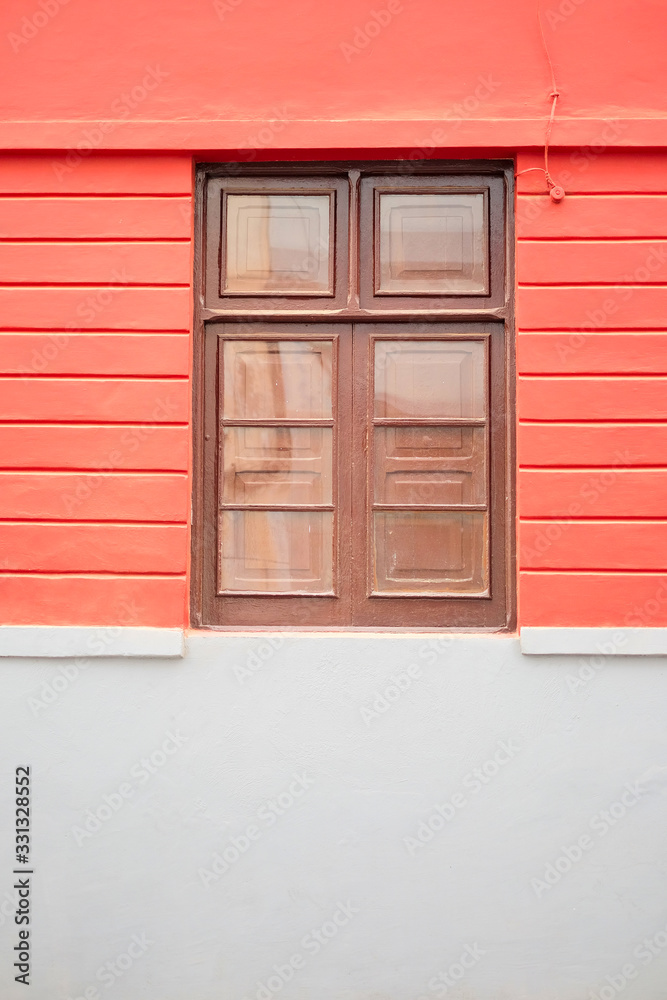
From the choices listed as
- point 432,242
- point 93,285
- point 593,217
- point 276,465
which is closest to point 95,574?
point 276,465

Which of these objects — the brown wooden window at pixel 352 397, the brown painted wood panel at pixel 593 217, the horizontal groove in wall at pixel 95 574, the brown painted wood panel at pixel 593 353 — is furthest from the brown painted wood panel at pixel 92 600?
the brown painted wood panel at pixel 593 217

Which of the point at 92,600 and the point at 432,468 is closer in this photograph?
the point at 92,600

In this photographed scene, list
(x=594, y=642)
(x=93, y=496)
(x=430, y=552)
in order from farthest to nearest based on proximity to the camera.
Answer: (x=430, y=552)
(x=93, y=496)
(x=594, y=642)

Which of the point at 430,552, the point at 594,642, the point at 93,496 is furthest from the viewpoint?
the point at 430,552

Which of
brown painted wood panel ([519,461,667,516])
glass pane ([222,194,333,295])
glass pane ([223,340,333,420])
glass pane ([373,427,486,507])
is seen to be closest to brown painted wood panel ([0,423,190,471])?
glass pane ([223,340,333,420])

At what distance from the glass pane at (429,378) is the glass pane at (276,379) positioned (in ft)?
0.83

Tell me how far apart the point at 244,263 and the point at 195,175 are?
43 centimetres

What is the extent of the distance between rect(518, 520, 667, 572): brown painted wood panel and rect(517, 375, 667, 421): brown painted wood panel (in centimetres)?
46

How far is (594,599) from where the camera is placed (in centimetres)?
342

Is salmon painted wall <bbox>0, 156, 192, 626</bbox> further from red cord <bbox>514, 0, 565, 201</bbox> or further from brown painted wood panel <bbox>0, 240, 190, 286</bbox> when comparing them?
red cord <bbox>514, 0, 565, 201</bbox>

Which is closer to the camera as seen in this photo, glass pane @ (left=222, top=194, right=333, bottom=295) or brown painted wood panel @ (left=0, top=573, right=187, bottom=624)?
brown painted wood panel @ (left=0, top=573, right=187, bottom=624)

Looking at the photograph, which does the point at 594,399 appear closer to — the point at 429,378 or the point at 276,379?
the point at 429,378

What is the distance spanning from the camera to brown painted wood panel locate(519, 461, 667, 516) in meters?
3.43

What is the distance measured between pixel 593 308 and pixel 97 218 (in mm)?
2181
